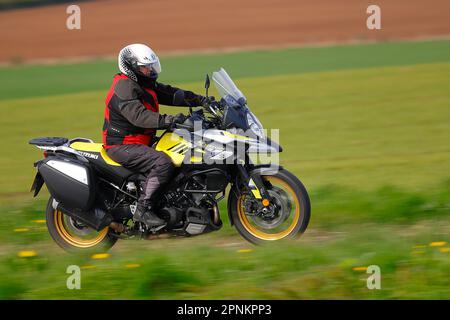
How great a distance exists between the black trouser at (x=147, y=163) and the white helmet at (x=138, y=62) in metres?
0.66

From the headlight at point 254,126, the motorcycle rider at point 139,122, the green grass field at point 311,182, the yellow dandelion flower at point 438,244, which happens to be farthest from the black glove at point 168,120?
the yellow dandelion flower at point 438,244

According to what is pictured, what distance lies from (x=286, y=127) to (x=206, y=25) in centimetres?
2130

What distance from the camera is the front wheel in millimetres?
7188

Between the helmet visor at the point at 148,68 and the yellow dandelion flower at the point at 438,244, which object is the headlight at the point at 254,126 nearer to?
the helmet visor at the point at 148,68

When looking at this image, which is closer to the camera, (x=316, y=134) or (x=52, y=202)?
(x=52, y=202)

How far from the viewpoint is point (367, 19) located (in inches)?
1297

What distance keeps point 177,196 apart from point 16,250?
5.41 ft

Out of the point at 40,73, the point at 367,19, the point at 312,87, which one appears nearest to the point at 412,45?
the point at 367,19

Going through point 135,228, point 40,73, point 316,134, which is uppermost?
point 40,73

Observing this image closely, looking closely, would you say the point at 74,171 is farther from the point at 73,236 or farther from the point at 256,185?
the point at 256,185

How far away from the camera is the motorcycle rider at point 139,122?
721 centimetres

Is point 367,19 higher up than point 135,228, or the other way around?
point 367,19

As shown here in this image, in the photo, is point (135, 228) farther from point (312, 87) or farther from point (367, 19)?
point (367, 19)

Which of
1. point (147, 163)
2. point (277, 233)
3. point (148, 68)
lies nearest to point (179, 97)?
point (148, 68)
